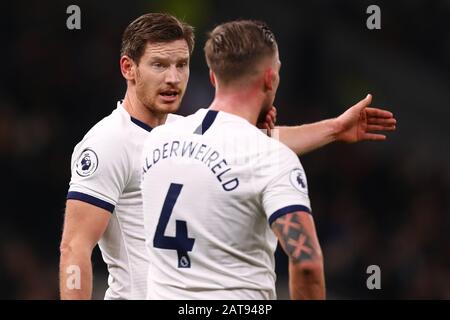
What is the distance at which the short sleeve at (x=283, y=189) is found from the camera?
389 centimetres

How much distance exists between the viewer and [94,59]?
11.9 metres

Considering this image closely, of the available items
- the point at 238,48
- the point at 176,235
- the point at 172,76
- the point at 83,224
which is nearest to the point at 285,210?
the point at 176,235

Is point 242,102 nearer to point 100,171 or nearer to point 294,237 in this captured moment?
point 294,237

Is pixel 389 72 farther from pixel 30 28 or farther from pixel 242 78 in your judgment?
pixel 242 78

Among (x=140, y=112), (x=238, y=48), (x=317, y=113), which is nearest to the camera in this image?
(x=238, y=48)

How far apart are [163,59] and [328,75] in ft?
25.4

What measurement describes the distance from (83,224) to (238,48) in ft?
3.94

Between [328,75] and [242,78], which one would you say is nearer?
[242,78]

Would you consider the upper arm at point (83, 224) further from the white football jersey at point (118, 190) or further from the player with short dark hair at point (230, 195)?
the player with short dark hair at point (230, 195)

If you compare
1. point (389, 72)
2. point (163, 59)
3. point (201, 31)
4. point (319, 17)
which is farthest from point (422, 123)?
point (163, 59)

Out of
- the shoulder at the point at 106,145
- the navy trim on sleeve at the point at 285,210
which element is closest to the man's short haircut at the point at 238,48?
the navy trim on sleeve at the point at 285,210

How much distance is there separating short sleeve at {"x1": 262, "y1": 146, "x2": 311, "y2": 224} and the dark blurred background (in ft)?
18.7

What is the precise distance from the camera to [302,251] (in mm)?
3902

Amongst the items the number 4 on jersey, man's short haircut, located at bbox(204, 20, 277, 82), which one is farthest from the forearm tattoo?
man's short haircut, located at bbox(204, 20, 277, 82)
